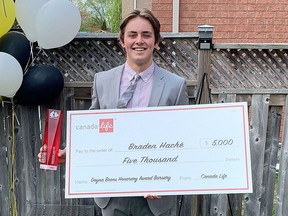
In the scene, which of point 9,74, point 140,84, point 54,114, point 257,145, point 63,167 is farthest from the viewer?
point 63,167

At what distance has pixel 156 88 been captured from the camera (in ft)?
7.57

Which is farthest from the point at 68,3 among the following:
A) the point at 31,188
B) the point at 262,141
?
the point at 262,141

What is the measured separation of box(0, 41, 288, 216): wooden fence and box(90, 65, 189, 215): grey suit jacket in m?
0.91

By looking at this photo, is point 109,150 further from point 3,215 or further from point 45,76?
point 3,215

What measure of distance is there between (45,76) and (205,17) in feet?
9.86

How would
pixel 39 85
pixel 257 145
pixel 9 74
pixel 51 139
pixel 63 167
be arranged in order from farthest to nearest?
pixel 63 167
pixel 257 145
pixel 51 139
pixel 39 85
pixel 9 74

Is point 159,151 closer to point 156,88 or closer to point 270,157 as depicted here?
point 156,88

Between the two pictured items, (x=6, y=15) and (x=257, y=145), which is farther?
(x=257, y=145)

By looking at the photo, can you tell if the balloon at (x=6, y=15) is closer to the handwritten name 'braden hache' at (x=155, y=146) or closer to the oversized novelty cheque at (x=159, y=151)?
Answer: the oversized novelty cheque at (x=159, y=151)

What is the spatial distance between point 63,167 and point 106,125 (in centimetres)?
121

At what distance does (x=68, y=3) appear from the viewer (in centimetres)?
276

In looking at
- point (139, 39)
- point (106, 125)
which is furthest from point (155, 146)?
point (139, 39)

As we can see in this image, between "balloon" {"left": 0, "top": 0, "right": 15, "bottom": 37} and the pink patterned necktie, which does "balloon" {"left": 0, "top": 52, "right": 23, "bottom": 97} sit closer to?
"balloon" {"left": 0, "top": 0, "right": 15, "bottom": 37}

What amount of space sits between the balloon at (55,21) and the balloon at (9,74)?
0.25m
